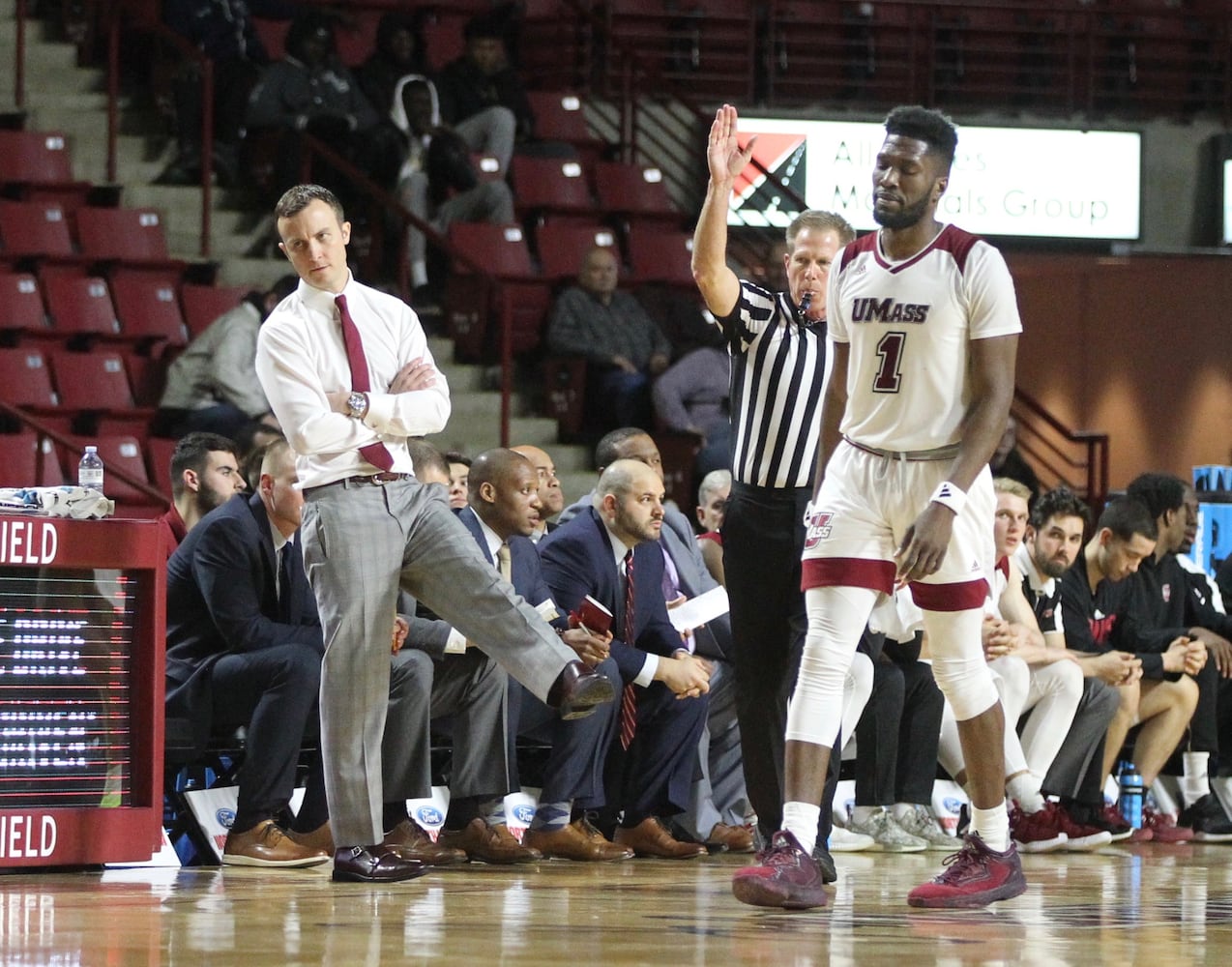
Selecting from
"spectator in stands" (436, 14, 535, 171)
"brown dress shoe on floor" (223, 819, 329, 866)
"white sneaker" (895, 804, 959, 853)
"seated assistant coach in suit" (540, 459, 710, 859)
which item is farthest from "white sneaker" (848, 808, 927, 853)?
"spectator in stands" (436, 14, 535, 171)

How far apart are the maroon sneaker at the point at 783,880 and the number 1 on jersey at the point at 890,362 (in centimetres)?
106

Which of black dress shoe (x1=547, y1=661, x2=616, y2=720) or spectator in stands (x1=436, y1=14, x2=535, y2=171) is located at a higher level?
spectator in stands (x1=436, y1=14, x2=535, y2=171)

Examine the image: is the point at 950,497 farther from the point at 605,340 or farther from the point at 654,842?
the point at 605,340

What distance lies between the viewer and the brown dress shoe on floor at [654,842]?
6.78 m

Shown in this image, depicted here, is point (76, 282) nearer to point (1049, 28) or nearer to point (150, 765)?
point (150, 765)

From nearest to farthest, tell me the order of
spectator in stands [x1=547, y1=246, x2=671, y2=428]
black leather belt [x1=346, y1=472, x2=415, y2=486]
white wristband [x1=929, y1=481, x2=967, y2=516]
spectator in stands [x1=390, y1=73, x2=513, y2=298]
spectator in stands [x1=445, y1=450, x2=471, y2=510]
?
white wristband [x1=929, y1=481, x2=967, y2=516] → black leather belt [x1=346, y1=472, x2=415, y2=486] → spectator in stands [x1=445, y1=450, x2=471, y2=510] → spectator in stands [x1=547, y1=246, x2=671, y2=428] → spectator in stands [x1=390, y1=73, x2=513, y2=298]

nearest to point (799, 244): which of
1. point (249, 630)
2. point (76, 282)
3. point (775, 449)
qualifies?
point (775, 449)

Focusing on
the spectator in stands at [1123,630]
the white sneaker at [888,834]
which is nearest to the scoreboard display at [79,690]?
the white sneaker at [888,834]

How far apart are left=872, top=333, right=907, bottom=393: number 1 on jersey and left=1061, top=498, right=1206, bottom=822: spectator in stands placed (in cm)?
375

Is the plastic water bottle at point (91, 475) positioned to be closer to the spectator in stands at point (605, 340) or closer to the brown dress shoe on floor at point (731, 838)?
the brown dress shoe on floor at point (731, 838)

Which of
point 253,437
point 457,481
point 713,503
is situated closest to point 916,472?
point 457,481

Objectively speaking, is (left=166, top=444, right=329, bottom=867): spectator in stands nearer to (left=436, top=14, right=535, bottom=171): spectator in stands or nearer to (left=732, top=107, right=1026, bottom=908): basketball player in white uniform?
(left=732, top=107, right=1026, bottom=908): basketball player in white uniform

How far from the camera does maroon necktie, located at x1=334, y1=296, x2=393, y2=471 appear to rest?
5.36 meters

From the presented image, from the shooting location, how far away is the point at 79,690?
226 inches
